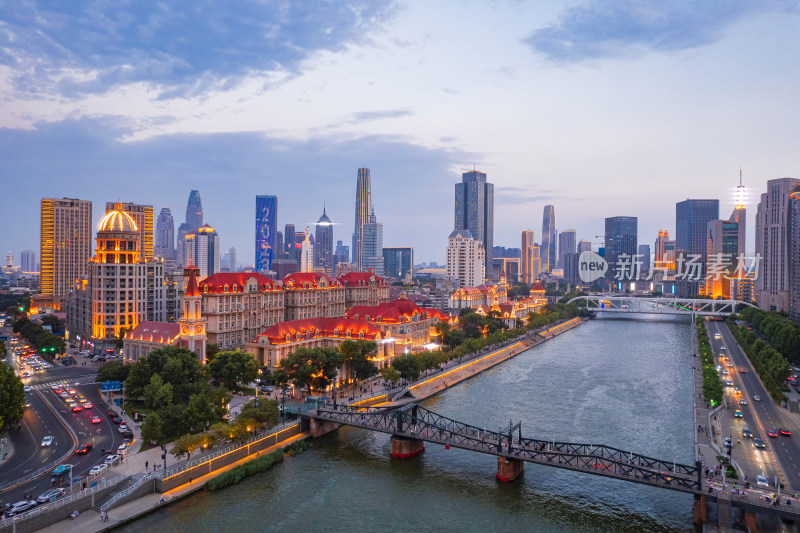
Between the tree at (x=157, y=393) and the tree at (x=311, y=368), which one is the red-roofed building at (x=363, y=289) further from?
the tree at (x=157, y=393)

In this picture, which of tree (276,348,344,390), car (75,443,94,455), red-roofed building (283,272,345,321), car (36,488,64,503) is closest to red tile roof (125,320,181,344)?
tree (276,348,344,390)

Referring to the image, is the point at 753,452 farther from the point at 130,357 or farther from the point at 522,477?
the point at 130,357

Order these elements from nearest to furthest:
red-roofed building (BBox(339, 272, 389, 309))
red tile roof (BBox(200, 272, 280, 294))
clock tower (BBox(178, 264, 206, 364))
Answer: clock tower (BBox(178, 264, 206, 364)) < red tile roof (BBox(200, 272, 280, 294)) < red-roofed building (BBox(339, 272, 389, 309))

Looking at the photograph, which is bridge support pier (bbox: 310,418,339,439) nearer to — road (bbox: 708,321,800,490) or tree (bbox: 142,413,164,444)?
tree (bbox: 142,413,164,444)

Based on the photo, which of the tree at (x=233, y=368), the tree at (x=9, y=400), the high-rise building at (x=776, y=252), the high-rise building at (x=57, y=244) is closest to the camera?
the tree at (x=9, y=400)

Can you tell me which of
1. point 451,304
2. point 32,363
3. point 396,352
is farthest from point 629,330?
point 32,363

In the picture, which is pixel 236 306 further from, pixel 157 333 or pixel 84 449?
pixel 84 449

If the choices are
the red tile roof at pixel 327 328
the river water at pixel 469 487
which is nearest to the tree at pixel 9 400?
the river water at pixel 469 487
